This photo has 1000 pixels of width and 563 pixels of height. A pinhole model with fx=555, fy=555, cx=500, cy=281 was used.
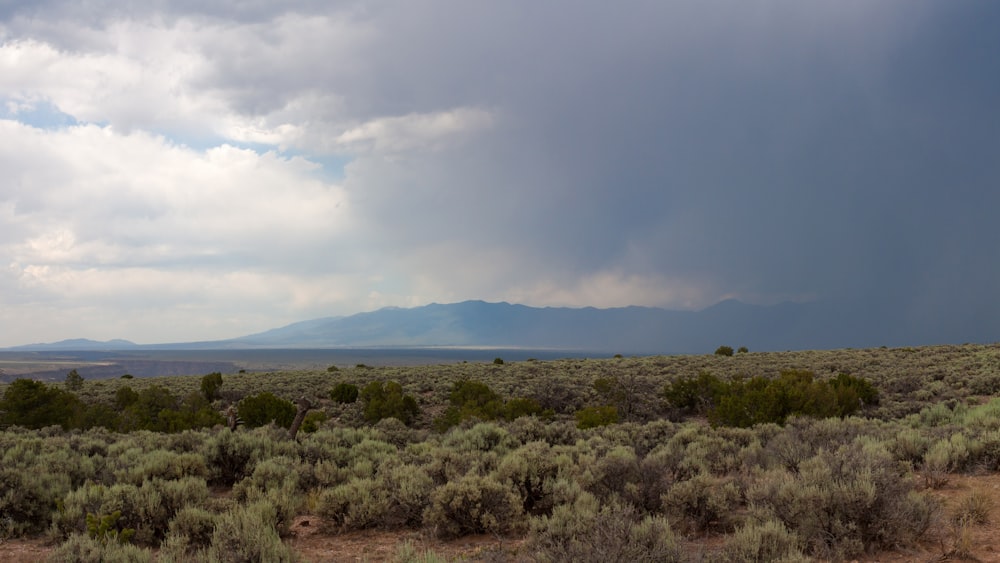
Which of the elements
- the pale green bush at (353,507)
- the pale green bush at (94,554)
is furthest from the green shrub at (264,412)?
the pale green bush at (94,554)

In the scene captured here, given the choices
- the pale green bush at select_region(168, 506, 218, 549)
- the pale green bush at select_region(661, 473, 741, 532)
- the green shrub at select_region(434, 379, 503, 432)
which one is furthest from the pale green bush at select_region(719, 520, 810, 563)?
the green shrub at select_region(434, 379, 503, 432)

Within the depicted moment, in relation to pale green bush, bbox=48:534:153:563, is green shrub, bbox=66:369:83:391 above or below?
below

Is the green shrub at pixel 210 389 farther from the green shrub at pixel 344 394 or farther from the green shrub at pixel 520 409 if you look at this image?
the green shrub at pixel 520 409

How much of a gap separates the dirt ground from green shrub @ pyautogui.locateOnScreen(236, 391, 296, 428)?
15704mm

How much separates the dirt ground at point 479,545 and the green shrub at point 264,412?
15.7 meters

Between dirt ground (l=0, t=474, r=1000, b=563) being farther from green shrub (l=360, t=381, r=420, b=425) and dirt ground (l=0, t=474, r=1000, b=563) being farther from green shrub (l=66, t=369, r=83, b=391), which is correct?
green shrub (l=66, t=369, r=83, b=391)

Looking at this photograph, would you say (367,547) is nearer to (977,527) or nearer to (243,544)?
(243,544)

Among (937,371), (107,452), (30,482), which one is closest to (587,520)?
(30,482)

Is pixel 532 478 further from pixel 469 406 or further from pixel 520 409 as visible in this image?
pixel 469 406

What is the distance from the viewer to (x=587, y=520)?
20.3 feet

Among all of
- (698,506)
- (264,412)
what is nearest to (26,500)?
(698,506)

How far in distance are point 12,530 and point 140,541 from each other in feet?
6.92

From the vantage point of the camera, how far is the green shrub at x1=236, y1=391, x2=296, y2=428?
2261cm

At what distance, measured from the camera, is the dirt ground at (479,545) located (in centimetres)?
575
